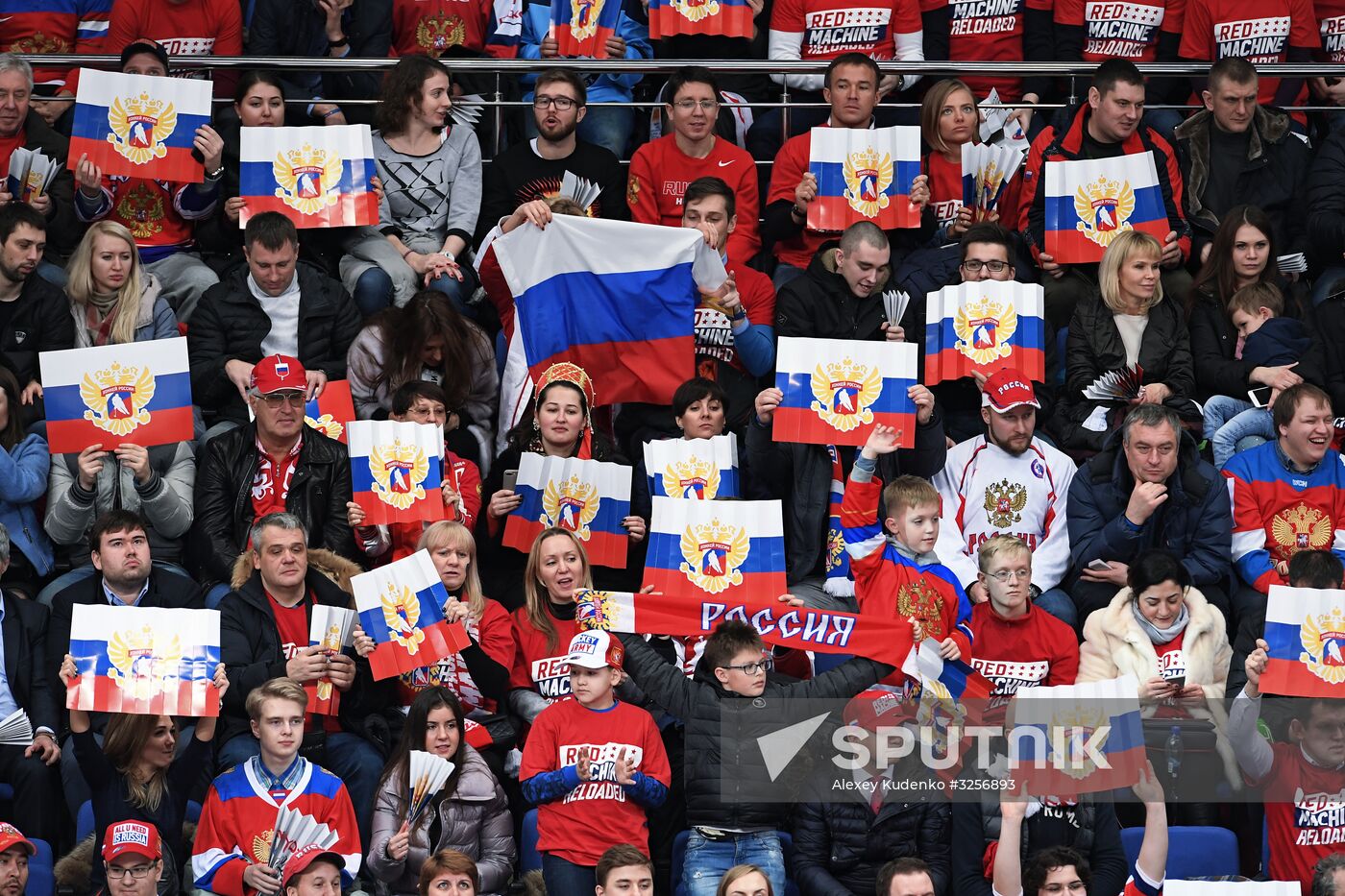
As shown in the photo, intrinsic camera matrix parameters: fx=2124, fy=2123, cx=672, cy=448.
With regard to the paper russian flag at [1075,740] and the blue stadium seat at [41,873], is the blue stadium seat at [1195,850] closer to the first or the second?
the paper russian flag at [1075,740]

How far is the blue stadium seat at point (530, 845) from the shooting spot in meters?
8.37

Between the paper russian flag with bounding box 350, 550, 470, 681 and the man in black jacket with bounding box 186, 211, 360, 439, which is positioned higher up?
the man in black jacket with bounding box 186, 211, 360, 439

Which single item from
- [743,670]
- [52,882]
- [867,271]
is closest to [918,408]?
[867,271]

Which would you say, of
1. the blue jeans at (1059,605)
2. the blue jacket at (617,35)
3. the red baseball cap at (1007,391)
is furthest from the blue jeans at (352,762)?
the blue jacket at (617,35)

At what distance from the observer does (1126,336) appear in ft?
33.3

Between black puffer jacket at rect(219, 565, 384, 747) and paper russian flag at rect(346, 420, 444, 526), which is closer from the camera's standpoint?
black puffer jacket at rect(219, 565, 384, 747)

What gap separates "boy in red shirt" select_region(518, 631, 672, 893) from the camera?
→ 8.05 meters

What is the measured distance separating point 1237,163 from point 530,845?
5443 mm

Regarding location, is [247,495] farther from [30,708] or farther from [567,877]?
[567,877]

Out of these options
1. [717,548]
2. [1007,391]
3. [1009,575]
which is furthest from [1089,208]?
[717,548]

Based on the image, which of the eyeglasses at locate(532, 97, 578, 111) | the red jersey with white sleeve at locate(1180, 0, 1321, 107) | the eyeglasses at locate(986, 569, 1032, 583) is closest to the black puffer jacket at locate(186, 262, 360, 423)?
the eyeglasses at locate(532, 97, 578, 111)

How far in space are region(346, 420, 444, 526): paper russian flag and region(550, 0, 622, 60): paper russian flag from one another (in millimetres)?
3345

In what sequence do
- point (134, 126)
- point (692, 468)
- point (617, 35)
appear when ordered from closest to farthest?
point (692, 468)
point (134, 126)
point (617, 35)

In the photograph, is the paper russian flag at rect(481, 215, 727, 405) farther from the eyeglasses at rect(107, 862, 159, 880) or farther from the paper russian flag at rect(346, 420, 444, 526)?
the eyeglasses at rect(107, 862, 159, 880)
